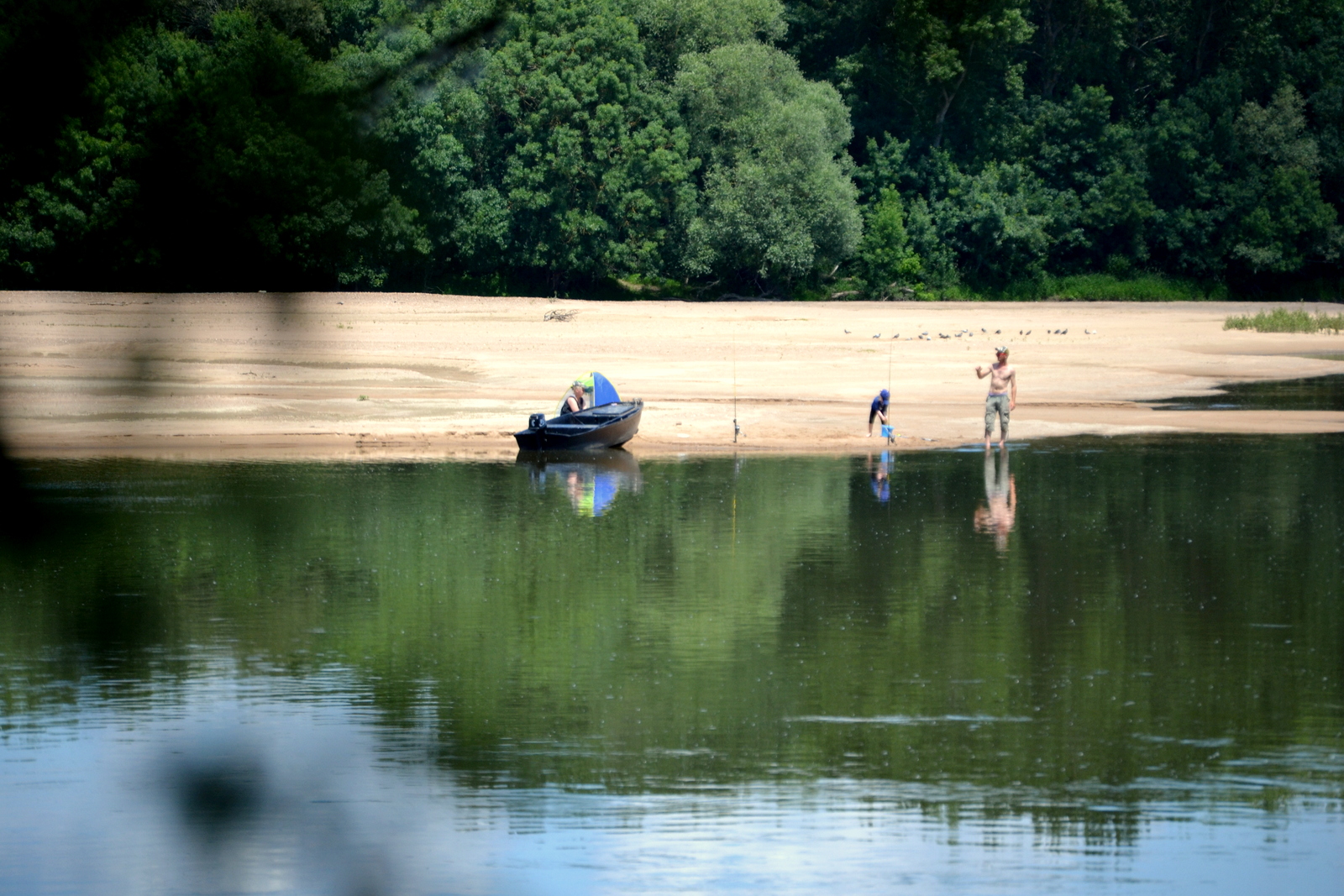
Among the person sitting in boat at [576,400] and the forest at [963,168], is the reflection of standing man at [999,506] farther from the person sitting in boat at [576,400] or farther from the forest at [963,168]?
the forest at [963,168]

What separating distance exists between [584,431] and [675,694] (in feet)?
45.8

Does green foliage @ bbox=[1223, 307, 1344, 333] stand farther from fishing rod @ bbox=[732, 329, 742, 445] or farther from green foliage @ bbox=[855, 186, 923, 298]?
fishing rod @ bbox=[732, 329, 742, 445]

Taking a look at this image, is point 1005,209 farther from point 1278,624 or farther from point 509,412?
point 1278,624

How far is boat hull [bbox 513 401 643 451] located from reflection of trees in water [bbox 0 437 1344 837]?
7.36 ft

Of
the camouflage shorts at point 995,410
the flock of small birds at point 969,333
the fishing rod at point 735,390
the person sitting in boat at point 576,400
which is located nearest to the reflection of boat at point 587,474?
the person sitting in boat at point 576,400

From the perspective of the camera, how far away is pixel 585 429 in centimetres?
2519

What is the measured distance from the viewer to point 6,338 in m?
2.21

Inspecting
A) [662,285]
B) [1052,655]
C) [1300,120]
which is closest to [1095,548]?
[1052,655]

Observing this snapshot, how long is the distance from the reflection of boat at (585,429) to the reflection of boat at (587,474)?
183mm

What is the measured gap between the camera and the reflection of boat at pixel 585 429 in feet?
82.5

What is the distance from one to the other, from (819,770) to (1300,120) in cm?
6567

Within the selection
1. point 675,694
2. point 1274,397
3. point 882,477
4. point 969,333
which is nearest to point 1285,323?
point 969,333

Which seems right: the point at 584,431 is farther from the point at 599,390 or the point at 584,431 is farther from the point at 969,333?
the point at 969,333

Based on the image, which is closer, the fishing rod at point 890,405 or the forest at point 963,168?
the fishing rod at point 890,405
